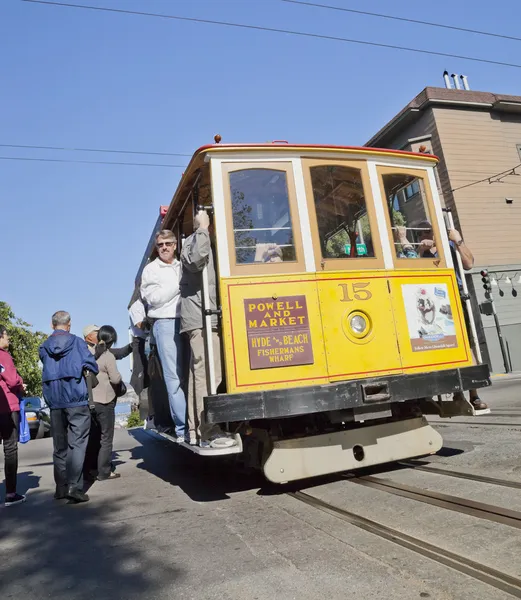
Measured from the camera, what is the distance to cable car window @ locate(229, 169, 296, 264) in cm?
454

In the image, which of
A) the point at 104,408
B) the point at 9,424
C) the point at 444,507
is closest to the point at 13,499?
the point at 9,424

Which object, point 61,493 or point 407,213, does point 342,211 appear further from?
point 61,493

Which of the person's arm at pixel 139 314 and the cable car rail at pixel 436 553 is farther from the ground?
the person's arm at pixel 139 314

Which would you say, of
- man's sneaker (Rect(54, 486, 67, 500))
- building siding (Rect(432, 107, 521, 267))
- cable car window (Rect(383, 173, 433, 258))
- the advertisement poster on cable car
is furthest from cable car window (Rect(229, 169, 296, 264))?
building siding (Rect(432, 107, 521, 267))

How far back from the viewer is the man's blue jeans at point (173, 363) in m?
5.04

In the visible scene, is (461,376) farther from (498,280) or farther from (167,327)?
(498,280)

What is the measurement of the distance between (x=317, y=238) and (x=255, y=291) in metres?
0.82

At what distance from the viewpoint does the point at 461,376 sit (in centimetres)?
468

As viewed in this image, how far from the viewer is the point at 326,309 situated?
4.46 metres

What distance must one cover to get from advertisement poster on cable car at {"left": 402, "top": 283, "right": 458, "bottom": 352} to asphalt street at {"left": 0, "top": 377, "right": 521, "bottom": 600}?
1.12 m

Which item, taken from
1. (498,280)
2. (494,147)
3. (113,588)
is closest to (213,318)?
(113,588)

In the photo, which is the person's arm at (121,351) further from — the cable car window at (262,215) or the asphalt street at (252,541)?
the cable car window at (262,215)

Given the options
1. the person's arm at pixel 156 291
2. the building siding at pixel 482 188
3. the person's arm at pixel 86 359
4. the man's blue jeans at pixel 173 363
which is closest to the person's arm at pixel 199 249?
the person's arm at pixel 156 291

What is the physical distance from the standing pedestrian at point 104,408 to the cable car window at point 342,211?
3255mm
